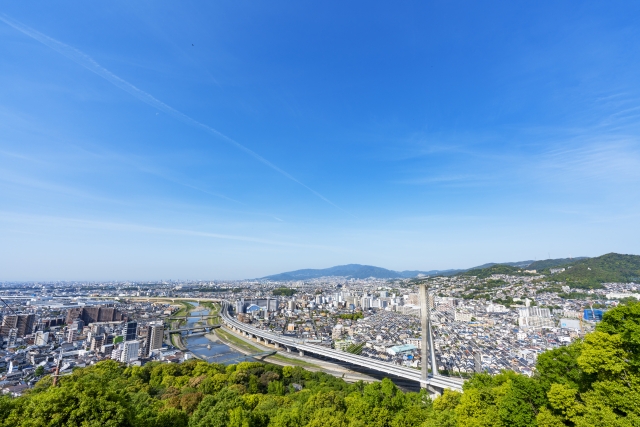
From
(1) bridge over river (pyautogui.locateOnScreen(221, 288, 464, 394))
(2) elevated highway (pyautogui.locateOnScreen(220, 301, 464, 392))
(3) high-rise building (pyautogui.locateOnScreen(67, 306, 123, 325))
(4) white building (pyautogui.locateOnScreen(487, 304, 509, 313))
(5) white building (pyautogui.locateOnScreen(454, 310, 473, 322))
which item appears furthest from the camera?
(4) white building (pyautogui.locateOnScreen(487, 304, 509, 313))

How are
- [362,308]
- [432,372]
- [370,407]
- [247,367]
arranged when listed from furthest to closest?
1. [362,308]
2. [432,372]
3. [247,367]
4. [370,407]

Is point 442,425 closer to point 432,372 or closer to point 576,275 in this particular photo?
point 432,372

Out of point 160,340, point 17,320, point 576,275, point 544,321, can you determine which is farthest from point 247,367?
point 576,275

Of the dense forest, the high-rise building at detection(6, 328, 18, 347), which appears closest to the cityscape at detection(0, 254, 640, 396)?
the high-rise building at detection(6, 328, 18, 347)

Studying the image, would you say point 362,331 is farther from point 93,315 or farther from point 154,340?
point 93,315

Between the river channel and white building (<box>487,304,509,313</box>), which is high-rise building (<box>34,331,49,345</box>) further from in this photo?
white building (<box>487,304,509,313</box>)

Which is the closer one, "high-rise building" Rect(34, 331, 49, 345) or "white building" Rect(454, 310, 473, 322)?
"high-rise building" Rect(34, 331, 49, 345)

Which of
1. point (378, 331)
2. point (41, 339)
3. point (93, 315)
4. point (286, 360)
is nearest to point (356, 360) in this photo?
point (286, 360)
